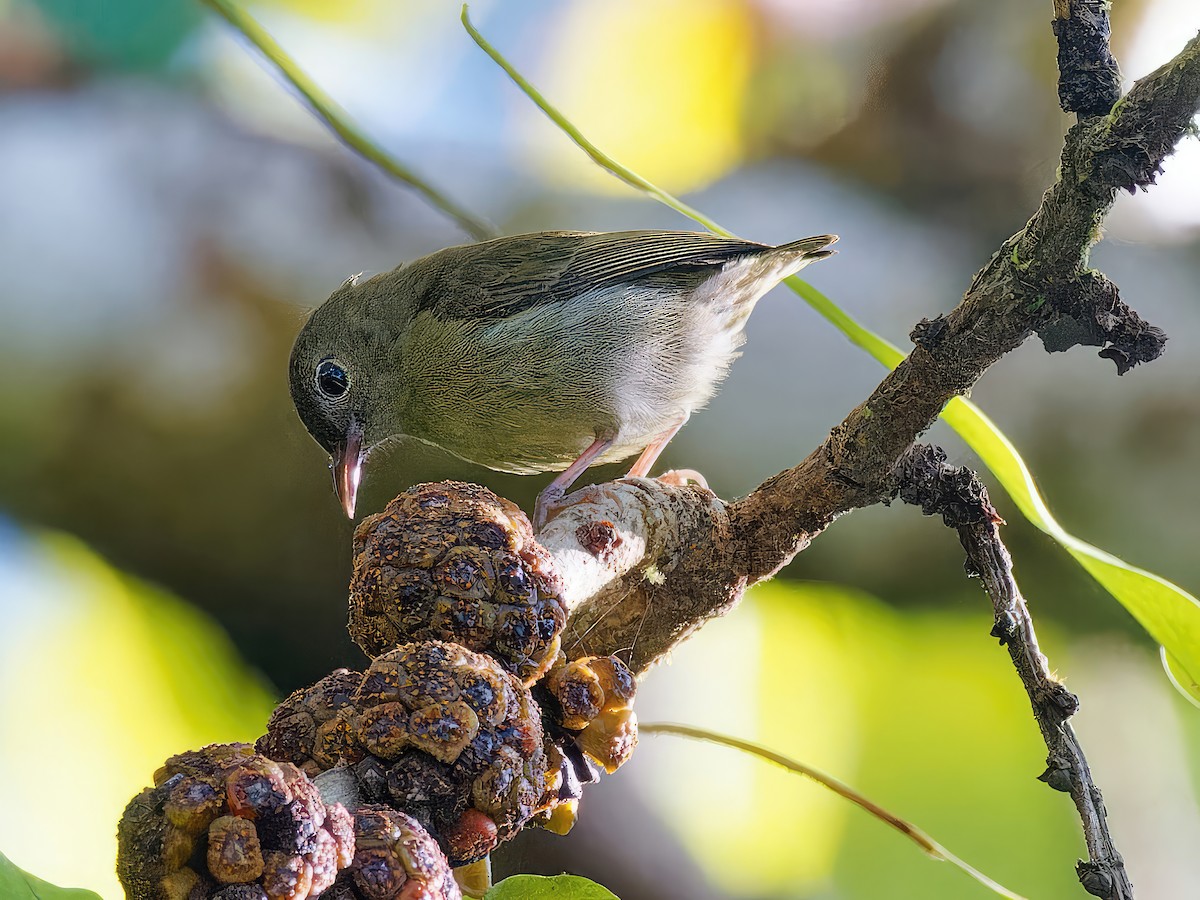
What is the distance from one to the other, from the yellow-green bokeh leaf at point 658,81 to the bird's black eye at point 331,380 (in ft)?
2.13

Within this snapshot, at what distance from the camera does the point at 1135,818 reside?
4.92 ft

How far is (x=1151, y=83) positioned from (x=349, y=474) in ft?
3.40

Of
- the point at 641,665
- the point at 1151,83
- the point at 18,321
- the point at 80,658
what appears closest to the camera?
the point at 1151,83

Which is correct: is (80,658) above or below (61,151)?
below

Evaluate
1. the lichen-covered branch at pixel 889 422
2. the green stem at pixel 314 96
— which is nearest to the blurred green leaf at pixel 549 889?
the lichen-covered branch at pixel 889 422

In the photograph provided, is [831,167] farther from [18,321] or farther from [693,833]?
[18,321]

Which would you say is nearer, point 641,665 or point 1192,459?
point 641,665

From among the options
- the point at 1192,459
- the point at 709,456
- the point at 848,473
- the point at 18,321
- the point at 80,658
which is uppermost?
the point at 1192,459

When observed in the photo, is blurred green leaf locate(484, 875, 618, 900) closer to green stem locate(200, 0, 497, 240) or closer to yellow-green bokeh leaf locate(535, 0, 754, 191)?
green stem locate(200, 0, 497, 240)

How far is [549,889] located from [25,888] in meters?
0.32

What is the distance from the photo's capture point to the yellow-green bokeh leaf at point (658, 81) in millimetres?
1734

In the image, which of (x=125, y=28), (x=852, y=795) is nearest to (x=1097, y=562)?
(x=852, y=795)

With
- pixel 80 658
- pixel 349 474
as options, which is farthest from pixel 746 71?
pixel 80 658

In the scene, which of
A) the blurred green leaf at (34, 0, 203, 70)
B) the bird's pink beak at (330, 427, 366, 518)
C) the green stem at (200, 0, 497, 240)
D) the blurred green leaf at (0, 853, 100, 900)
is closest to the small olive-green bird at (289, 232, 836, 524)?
the bird's pink beak at (330, 427, 366, 518)
